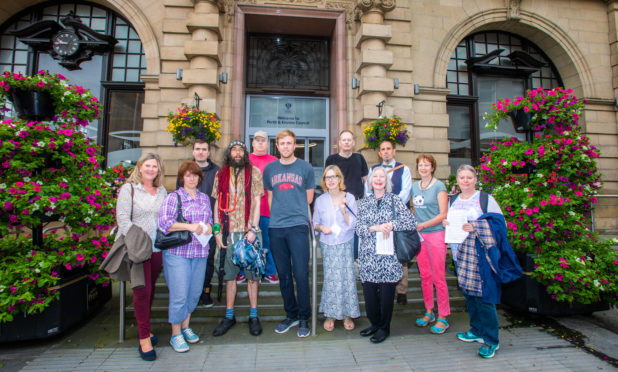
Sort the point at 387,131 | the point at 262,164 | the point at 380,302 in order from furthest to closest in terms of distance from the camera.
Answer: the point at 387,131, the point at 262,164, the point at 380,302

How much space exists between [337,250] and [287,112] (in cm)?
593

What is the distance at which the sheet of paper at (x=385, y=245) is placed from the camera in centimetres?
338

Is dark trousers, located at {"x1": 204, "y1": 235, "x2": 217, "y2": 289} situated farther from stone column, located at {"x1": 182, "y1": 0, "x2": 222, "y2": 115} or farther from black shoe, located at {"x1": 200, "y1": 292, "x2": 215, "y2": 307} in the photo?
stone column, located at {"x1": 182, "y1": 0, "x2": 222, "y2": 115}

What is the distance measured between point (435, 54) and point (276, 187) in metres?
6.72

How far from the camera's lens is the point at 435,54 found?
7.96 metres

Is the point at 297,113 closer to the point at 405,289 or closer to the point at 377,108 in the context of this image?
the point at 377,108

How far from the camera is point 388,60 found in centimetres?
720

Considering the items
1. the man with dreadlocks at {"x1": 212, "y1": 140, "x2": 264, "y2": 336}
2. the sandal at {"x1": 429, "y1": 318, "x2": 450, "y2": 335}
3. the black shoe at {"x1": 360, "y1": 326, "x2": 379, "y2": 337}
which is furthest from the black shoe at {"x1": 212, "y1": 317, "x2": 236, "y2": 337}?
the sandal at {"x1": 429, "y1": 318, "x2": 450, "y2": 335}

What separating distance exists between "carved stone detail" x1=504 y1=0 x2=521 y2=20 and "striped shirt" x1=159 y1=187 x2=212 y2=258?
9849 mm

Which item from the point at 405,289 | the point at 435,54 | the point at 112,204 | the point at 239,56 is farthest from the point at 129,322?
the point at 435,54

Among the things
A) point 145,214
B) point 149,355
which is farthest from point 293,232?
point 149,355

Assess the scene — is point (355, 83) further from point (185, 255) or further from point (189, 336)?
point (189, 336)

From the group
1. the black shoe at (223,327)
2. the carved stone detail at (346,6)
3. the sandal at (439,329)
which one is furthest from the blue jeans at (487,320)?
the carved stone detail at (346,6)

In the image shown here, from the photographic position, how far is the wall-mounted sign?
28.3 feet
